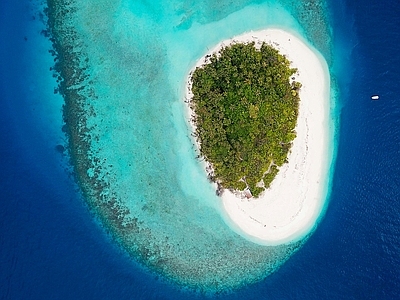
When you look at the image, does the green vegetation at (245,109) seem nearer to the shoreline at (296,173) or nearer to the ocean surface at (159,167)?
the shoreline at (296,173)

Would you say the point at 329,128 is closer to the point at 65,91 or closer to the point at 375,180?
the point at 375,180

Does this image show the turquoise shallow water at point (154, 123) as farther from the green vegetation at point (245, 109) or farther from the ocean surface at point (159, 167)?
the green vegetation at point (245, 109)

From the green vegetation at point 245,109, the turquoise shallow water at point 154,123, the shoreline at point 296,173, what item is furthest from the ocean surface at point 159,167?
the green vegetation at point 245,109

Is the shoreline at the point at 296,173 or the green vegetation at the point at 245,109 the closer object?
the green vegetation at the point at 245,109

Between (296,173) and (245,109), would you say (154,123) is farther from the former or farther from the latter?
(296,173)

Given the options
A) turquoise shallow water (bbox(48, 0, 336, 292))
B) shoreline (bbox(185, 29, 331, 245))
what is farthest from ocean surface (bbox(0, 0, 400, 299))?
shoreline (bbox(185, 29, 331, 245))

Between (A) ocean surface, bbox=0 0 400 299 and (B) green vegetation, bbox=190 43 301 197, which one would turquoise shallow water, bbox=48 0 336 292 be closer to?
(A) ocean surface, bbox=0 0 400 299
